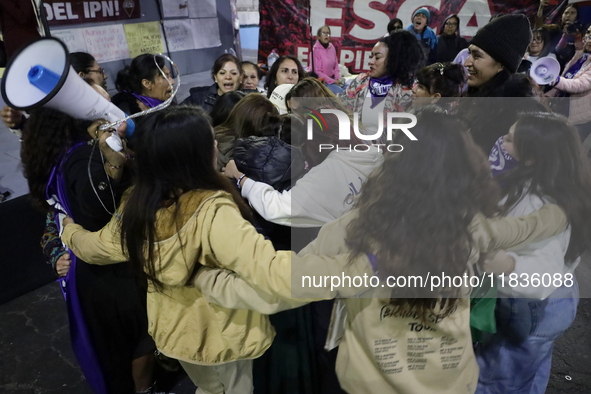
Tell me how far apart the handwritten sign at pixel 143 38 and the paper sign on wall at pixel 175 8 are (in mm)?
258

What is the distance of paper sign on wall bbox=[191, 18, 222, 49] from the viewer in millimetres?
6527

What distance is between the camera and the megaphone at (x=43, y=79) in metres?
1.22

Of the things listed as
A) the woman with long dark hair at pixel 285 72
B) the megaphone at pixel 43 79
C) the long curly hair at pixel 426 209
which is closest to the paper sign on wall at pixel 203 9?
the woman with long dark hair at pixel 285 72

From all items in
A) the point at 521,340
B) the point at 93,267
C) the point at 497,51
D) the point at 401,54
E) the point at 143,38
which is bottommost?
the point at 521,340

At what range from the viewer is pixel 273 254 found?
103 centimetres

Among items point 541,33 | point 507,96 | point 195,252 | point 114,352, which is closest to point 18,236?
point 114,352

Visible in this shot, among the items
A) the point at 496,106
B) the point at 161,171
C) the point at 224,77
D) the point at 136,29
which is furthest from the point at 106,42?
the point at 496,106

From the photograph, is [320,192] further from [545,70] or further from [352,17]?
[352,17]

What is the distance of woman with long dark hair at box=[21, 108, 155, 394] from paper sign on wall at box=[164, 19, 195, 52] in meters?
5.24

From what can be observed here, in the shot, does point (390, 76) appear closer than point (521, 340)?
No

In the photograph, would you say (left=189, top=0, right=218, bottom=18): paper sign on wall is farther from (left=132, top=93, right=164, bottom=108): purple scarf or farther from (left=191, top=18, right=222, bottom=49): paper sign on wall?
(left=132, top=93, right=164, bottom=108): purple scarf

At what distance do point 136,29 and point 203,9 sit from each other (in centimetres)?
154

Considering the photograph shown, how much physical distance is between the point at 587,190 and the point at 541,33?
4361mm

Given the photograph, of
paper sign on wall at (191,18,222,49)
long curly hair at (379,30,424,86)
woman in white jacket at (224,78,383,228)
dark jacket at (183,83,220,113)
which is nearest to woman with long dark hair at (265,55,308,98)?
dark jacket at (183,83,220,113)
